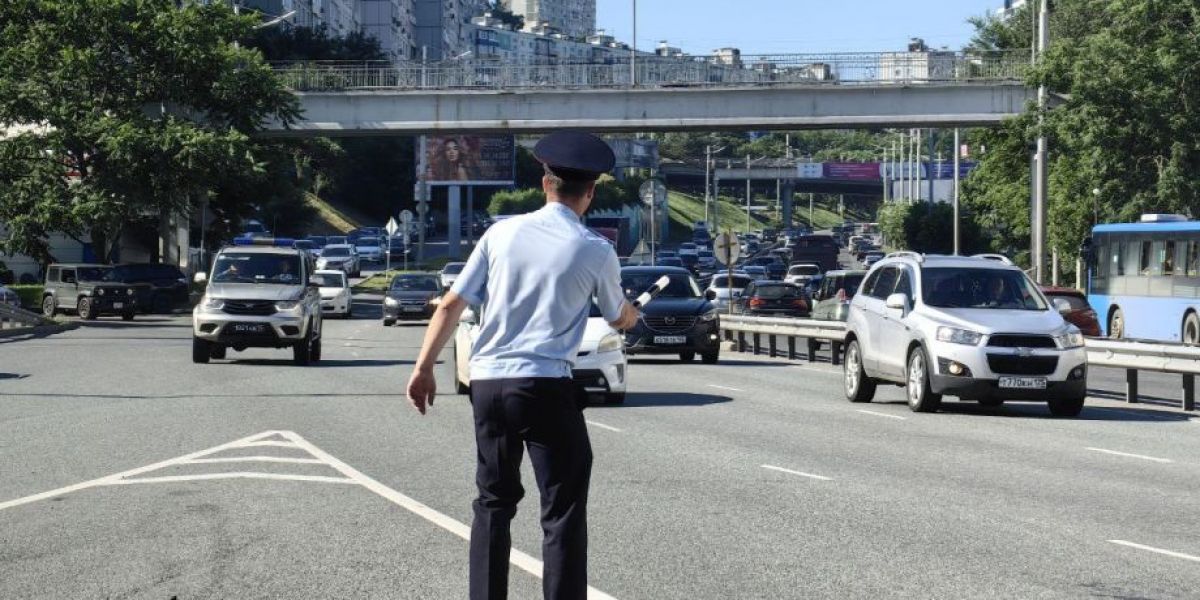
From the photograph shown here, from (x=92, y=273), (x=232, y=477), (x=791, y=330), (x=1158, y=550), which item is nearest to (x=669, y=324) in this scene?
(x=791, y=330)

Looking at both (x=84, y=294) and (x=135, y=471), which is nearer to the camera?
(x=135, y=471)

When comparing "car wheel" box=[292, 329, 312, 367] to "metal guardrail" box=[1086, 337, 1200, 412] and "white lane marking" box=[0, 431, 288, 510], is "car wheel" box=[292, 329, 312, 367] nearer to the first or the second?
"metal guardrail" box=[1086, 337, 1200, 412]

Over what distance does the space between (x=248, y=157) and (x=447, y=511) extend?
163 feet

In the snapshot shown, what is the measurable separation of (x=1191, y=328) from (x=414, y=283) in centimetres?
2304

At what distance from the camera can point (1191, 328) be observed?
126 feet

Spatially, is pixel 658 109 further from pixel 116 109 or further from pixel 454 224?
pixel 454 224

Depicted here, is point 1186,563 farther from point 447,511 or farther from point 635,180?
point 635,180

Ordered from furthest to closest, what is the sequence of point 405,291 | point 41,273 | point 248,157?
point 41,273 → point 248,157 → point 405,291

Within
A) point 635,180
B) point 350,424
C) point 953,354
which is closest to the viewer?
point 350,424

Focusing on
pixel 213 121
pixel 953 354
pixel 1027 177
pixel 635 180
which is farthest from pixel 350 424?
pixel 635 180

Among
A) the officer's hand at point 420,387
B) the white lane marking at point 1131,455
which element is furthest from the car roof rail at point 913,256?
the officer's hand at point 420,387

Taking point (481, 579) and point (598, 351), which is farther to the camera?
point (598, 351)

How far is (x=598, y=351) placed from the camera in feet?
68.2

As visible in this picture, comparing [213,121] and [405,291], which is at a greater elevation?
[213,121]
